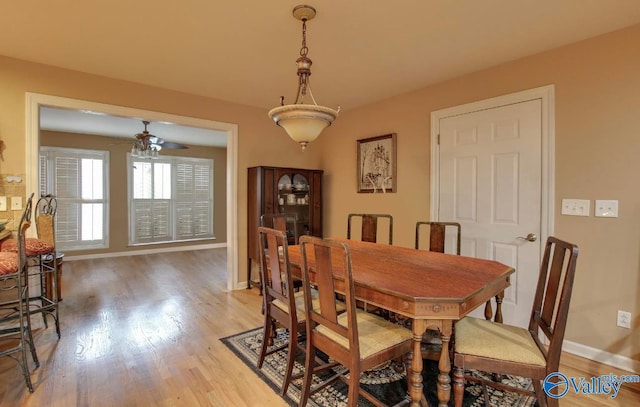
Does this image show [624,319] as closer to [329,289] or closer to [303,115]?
[329,289]

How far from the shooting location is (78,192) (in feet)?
18.9

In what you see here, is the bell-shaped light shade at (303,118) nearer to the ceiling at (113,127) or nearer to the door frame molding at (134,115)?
the door frame molding at (134,115)

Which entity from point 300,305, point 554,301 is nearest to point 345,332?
point 300,305

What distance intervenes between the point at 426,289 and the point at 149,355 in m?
2.15

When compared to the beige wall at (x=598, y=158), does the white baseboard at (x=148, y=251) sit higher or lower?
lower

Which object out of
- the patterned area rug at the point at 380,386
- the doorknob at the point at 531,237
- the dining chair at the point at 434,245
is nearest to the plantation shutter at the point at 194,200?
the patterned area rug at the point at 380,386

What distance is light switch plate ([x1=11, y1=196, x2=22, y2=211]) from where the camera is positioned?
2.68m

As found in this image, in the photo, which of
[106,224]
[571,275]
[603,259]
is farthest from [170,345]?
[106,224]

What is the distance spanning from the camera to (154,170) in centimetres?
656

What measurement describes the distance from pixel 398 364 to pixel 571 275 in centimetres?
127

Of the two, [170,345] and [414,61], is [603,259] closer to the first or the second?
[414,61]

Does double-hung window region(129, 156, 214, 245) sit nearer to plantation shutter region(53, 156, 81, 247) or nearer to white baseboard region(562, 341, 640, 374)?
plantation shutter region(53, 156, 81, 247)

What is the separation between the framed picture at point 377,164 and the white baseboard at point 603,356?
2.12 meters

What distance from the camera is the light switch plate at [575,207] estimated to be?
2.34 m
